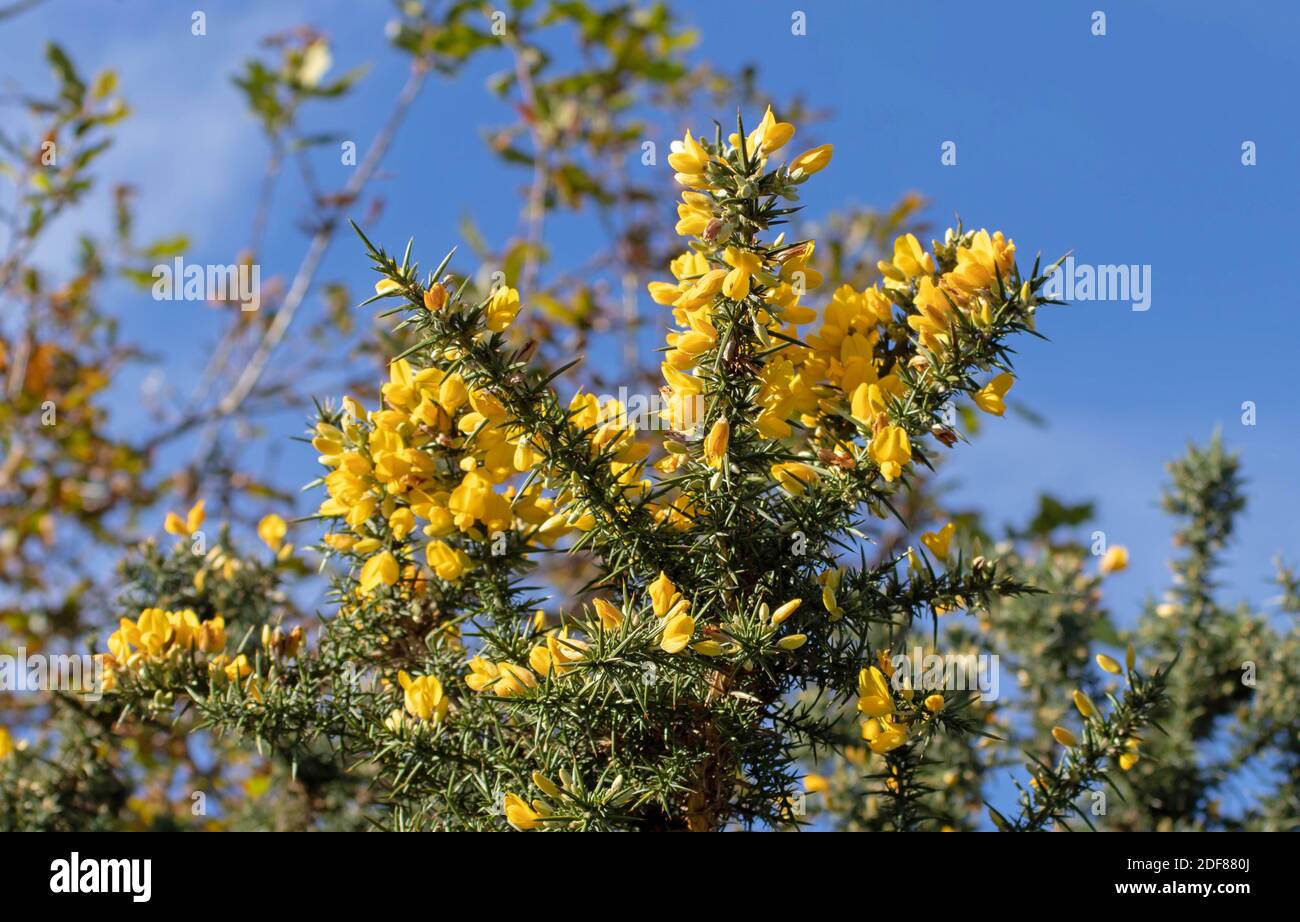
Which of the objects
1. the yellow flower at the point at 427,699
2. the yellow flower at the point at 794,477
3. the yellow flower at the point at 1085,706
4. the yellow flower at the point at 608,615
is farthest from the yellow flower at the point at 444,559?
the yellow flower at the point at 1085,706

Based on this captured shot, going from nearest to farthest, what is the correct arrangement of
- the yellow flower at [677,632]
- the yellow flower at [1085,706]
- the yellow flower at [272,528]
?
the yellow flower at [677,632] → the yellow flower at [1085,706] → the yellow flower at [272,528]

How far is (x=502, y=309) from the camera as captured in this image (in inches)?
47.4

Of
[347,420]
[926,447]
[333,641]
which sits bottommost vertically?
[333,641]

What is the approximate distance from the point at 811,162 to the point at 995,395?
1.17 ft

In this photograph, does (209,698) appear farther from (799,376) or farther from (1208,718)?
(1208,718)

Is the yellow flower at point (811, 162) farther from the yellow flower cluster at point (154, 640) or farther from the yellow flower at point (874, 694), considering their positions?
the yellow flower cluster at point (154, 640)

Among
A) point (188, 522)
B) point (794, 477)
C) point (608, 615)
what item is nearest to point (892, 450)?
point (794, 477)

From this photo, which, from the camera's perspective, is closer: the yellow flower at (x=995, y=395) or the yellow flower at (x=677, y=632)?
the yellow flower at (x=677, y=632)

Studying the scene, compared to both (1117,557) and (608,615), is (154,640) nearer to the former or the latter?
(608,615)

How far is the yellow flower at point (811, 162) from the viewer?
3.75 feet

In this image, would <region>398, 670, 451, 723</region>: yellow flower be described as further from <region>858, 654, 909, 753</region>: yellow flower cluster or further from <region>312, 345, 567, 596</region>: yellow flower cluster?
<region>858, 654, 909, 753</region>: yellow flower cluster

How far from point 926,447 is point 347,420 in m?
0.74

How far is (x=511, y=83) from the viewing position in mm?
3988

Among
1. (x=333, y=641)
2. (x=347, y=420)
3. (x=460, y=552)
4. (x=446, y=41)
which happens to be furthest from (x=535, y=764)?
(x=446, y=41)
